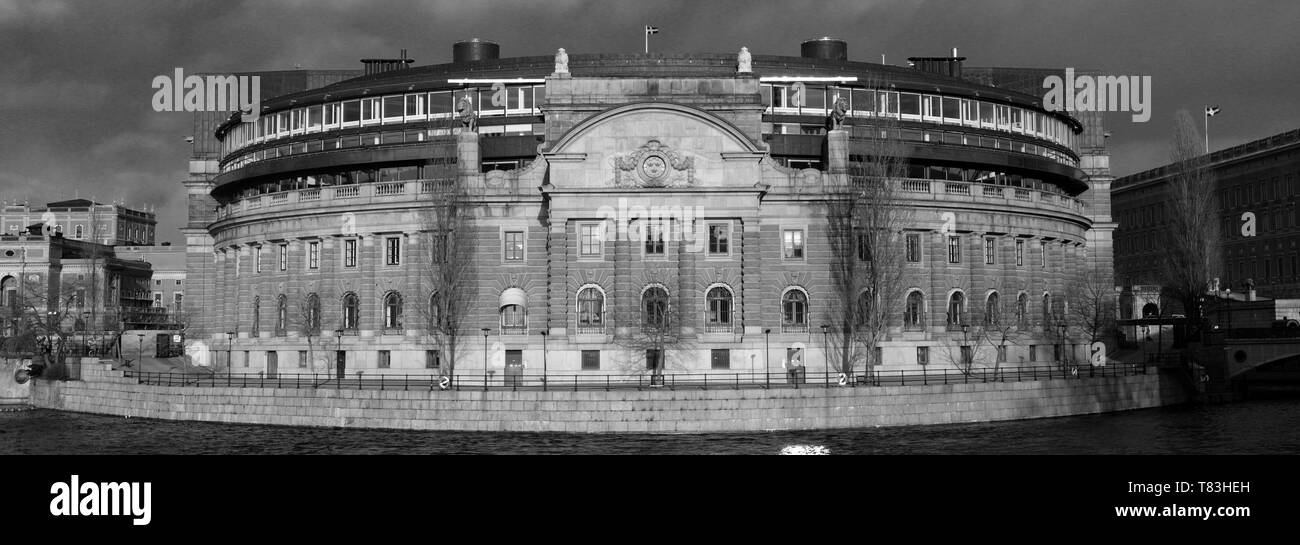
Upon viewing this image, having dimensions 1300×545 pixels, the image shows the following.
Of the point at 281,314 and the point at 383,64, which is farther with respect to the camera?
the point at 383,64

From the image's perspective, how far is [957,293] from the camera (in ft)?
260

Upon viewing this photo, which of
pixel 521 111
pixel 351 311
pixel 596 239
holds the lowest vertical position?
pixel 351 311

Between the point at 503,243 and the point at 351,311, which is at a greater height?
the point at 503,243

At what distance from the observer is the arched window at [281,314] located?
269 ft

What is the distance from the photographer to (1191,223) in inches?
3438

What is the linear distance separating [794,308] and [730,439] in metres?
21.1

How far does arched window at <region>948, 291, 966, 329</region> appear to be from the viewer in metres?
78.5

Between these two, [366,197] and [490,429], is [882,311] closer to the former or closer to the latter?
[490,429]

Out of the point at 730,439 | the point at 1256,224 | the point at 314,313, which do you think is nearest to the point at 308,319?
the point at 314,313

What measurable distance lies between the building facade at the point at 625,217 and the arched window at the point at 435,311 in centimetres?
30

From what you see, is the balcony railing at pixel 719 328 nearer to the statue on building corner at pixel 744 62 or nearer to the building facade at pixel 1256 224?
the statue on building corner at pixel 744 62

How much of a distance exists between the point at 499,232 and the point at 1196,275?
49.2m

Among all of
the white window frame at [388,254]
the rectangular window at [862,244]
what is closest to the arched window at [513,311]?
the white window frame at [388,254]

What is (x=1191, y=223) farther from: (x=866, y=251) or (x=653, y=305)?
(x=653, y=305)
